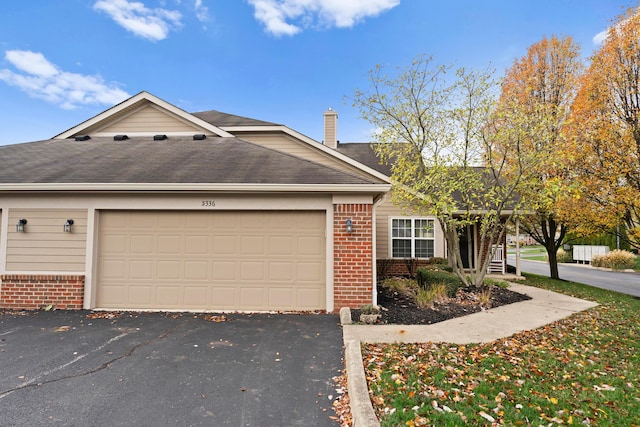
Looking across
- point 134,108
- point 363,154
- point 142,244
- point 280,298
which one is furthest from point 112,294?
point 363,154

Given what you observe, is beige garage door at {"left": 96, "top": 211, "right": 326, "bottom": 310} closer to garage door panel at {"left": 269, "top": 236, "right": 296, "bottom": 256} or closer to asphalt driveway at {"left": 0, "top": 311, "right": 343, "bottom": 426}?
garage door panel at {"left": 269, "top": 236, "right": 296, "bottom": 256}

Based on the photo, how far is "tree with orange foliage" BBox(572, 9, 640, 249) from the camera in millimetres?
9547

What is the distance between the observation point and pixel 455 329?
223 inches

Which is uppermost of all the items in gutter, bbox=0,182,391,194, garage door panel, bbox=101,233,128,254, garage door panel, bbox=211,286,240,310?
gutter, bbox=0,182,391,194

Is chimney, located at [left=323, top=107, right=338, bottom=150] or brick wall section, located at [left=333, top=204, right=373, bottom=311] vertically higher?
chimney, located at [left=323, top=107, right=338, bottom=150]

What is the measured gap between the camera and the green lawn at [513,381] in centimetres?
304

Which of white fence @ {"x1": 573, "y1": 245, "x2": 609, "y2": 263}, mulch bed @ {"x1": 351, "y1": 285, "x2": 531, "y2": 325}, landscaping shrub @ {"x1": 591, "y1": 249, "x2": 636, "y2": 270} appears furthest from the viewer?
white fence @ {"x1": 573, "y1": 245, "x2": 609, "y2": 263}

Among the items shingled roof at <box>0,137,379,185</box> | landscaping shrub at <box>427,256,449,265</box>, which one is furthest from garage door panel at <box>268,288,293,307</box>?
landscaping shrub at <box>427,256,449,265</box>

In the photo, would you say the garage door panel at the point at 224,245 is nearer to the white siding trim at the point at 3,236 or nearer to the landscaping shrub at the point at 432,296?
the landscaping shrub at the point at 432,296

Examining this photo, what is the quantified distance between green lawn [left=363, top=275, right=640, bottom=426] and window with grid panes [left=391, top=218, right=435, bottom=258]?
713 cm

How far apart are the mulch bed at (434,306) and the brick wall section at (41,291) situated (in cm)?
584

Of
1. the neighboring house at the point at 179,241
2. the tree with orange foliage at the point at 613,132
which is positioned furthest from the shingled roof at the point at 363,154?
the neighboring house at the point at 179,241

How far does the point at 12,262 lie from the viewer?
22.8 ft

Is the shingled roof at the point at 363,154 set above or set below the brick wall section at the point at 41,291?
above
